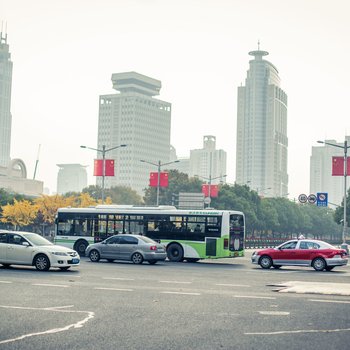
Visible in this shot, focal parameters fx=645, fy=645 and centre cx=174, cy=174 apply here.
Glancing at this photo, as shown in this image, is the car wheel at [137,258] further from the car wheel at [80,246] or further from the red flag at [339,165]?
the red flag at [339,165]

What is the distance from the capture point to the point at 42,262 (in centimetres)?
2353

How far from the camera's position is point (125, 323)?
11.3 m

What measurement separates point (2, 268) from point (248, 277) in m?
9.18

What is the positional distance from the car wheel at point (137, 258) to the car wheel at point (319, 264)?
772 cm

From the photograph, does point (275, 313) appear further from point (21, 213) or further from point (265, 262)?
point (21, 213)

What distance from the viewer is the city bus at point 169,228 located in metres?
32.3

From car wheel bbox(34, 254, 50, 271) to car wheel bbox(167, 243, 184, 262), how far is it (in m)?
10.4

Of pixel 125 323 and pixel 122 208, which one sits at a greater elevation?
pixel 122 208

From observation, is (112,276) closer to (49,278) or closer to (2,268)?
(49,278)

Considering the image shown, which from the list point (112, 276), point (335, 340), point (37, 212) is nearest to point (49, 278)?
point (112, 276)

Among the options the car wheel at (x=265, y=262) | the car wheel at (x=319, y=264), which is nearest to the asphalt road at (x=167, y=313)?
the car wheel at (x=319, y=264)

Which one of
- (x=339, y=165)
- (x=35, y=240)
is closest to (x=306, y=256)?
(x=35, y=240)

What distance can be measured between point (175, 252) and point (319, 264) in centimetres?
813

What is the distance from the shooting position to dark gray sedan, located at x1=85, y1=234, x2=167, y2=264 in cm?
2944
